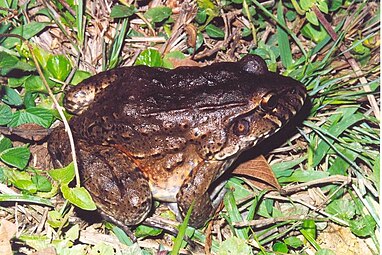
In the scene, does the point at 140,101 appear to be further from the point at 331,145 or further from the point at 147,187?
the point at 331,145

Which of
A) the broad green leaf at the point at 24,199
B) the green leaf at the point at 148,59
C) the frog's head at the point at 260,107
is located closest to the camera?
the frog's head at the point at 260,107

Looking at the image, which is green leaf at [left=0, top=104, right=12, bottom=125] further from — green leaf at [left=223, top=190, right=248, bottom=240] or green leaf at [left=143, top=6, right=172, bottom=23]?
green leaf at [left=223, top=190, right=248, bottom=240]

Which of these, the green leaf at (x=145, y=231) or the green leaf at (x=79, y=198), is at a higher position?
the green leaf at (x=79, y=198)

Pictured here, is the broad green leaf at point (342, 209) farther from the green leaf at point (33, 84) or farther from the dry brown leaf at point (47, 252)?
the green leaf at point (33, 84)

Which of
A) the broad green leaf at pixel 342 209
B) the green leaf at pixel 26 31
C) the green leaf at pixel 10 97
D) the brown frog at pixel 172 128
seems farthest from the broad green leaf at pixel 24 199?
the broad green leaf at pixel 342 209

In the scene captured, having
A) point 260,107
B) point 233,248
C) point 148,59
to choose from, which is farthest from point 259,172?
point 148,59

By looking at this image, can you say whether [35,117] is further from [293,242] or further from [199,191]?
[293,242]

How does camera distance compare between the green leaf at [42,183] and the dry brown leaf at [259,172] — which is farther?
the dry brown leaf at [259,172]

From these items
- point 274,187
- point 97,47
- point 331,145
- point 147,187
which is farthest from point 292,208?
point 97,47

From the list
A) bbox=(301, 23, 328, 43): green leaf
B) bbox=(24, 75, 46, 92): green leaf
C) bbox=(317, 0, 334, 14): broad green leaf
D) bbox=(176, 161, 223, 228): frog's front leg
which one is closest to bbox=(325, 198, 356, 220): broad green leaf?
bbox=(176, 161, 223, 228): frog's front leg
